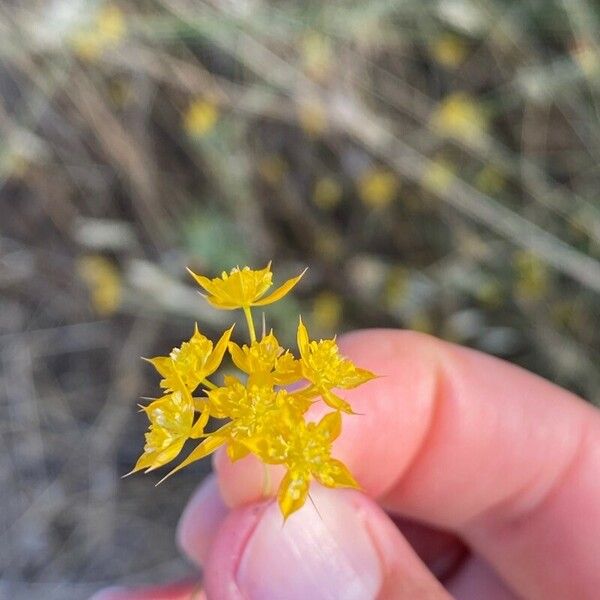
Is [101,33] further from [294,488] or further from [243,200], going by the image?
[294,488]

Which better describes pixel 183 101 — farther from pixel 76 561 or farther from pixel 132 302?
pixel 76 561

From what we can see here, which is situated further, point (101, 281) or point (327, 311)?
point (101, 281)

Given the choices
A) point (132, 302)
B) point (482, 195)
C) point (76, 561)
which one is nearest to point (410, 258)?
point (482, 195)

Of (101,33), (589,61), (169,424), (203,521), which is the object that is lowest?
(203,521)

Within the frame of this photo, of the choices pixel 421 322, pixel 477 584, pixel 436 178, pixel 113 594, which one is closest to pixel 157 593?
pixel 113 594

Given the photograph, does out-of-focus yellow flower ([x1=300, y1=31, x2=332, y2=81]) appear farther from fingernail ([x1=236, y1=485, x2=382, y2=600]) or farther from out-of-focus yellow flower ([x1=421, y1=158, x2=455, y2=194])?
fingernail ([x1=236, y1=485, x2=382, y2=600])

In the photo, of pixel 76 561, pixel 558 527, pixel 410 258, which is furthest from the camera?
pixel 76 561

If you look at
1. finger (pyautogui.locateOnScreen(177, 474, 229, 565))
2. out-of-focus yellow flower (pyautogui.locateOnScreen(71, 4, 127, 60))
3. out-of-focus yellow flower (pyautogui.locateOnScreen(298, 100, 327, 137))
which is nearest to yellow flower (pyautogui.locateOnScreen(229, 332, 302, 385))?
finger (pyautogui.locateOnScreen(177, 474, 229, 565))
